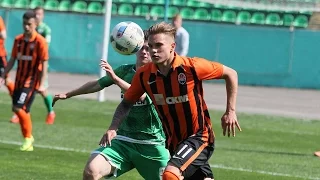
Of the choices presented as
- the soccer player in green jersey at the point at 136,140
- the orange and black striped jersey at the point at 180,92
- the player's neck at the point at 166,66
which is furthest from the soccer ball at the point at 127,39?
the player's neck at the point at 166,66

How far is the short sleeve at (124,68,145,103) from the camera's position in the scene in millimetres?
7684

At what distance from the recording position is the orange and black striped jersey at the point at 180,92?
7535 mm

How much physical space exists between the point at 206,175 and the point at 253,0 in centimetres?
2011

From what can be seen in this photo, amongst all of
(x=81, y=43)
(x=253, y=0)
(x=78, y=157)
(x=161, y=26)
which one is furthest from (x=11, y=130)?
(x=81, y=43)

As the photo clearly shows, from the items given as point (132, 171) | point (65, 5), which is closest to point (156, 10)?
point (65, 5)

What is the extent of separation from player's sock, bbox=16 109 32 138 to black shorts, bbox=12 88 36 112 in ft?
0.54

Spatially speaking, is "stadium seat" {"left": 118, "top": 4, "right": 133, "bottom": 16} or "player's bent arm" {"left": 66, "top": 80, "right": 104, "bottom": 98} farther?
"stadium seat" {"left": 118, "top": 4, "right": 133, "bottom": 16}

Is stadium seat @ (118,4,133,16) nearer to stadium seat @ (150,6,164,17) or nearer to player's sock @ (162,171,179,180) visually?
stadium seat @ (150,6,164,17)

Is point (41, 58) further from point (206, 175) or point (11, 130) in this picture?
point (206, 175)

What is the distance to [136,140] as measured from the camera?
8.22 meters

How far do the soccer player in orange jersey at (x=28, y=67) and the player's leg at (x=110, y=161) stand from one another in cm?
505

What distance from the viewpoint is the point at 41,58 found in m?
13.8

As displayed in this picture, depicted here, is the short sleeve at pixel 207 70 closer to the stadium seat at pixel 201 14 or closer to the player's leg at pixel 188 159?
the player's leg at pixel 188 159

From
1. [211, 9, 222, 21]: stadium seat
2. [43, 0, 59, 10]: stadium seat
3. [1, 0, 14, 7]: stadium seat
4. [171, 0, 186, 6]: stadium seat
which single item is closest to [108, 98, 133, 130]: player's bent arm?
[211, 9, 222, 21]: stadium seat
